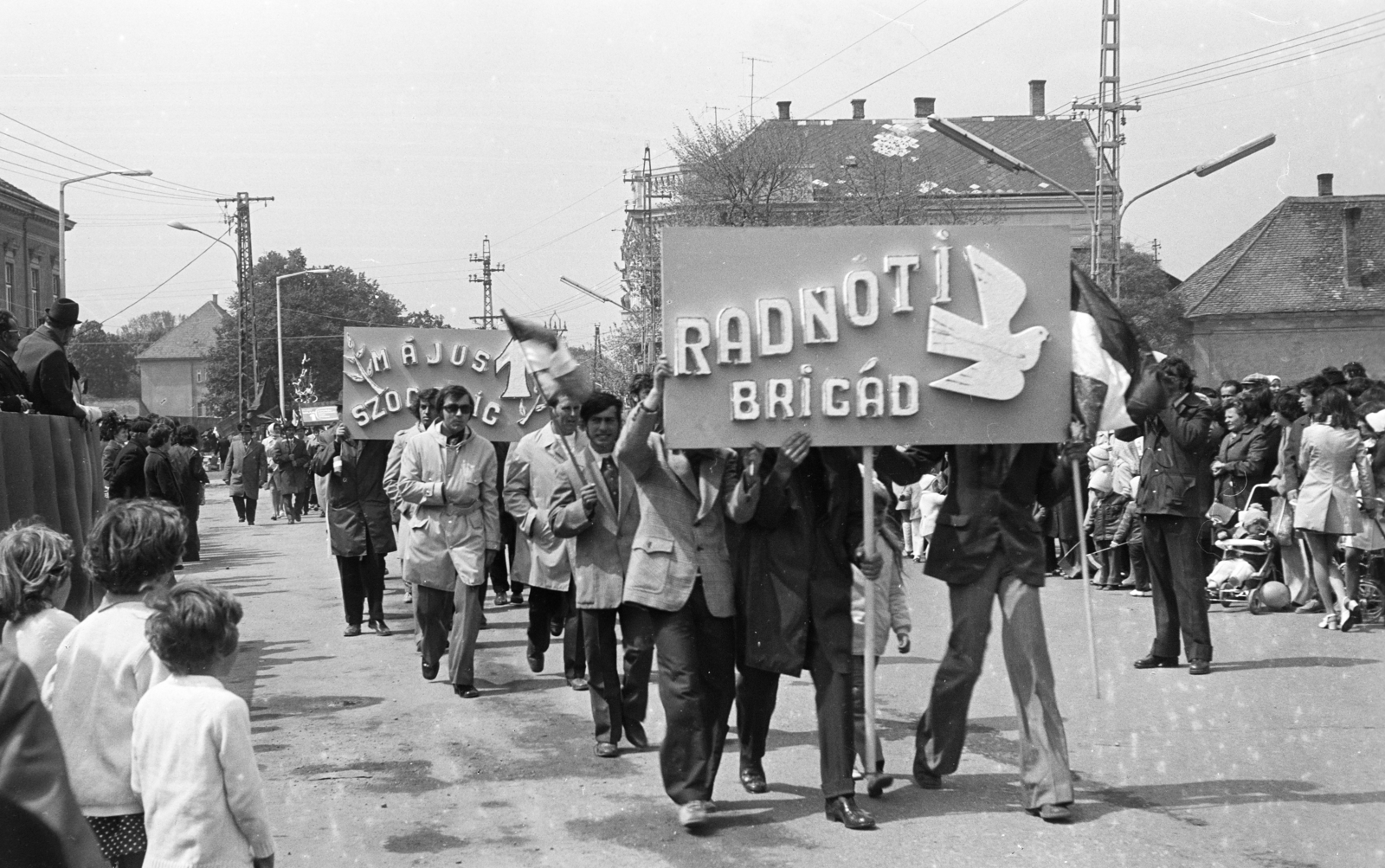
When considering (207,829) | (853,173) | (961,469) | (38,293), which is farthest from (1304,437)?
(38,293)

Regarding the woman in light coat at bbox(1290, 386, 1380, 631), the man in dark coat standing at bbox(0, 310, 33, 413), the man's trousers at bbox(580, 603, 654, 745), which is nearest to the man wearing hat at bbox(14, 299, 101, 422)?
the man in dark coat standing at bbox(0, 310, 33, 413)

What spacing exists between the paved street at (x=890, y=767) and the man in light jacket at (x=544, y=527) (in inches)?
11.3

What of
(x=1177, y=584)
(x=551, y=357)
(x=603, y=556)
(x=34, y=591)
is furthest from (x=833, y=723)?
(x=1177, y=584)

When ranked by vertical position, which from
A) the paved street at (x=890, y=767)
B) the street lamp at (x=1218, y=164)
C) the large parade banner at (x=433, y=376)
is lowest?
the paved street at (x=890, y=767)

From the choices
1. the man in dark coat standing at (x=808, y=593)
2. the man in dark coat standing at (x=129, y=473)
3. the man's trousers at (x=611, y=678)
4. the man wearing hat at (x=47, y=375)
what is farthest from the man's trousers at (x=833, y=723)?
the man in dark coat standing at (x=129, y=473)

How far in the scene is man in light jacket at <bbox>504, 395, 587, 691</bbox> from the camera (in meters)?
8.55

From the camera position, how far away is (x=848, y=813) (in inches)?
247

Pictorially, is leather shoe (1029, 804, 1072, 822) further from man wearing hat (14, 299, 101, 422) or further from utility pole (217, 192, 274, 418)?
utility pole (217, 192, 274, 418)

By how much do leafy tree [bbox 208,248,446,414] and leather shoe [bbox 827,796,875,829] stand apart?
266 ft

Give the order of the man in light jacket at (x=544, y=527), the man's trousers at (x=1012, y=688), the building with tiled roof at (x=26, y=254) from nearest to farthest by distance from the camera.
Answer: the man's trousers at (x=1012, y=688) < the man in light jacket at (x=544, y=527) < the building with tiled roof at (x=26, y=254)

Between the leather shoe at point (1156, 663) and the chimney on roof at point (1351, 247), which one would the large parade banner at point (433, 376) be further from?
the chimney on roof at point (1351, 247)

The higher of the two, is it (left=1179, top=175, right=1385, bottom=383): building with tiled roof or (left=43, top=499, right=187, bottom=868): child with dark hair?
(left=1179, top=175, right=1385, bottom=383): building with tiled roof

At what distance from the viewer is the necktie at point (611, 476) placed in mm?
8430

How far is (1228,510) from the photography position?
→ 14.2 meters
